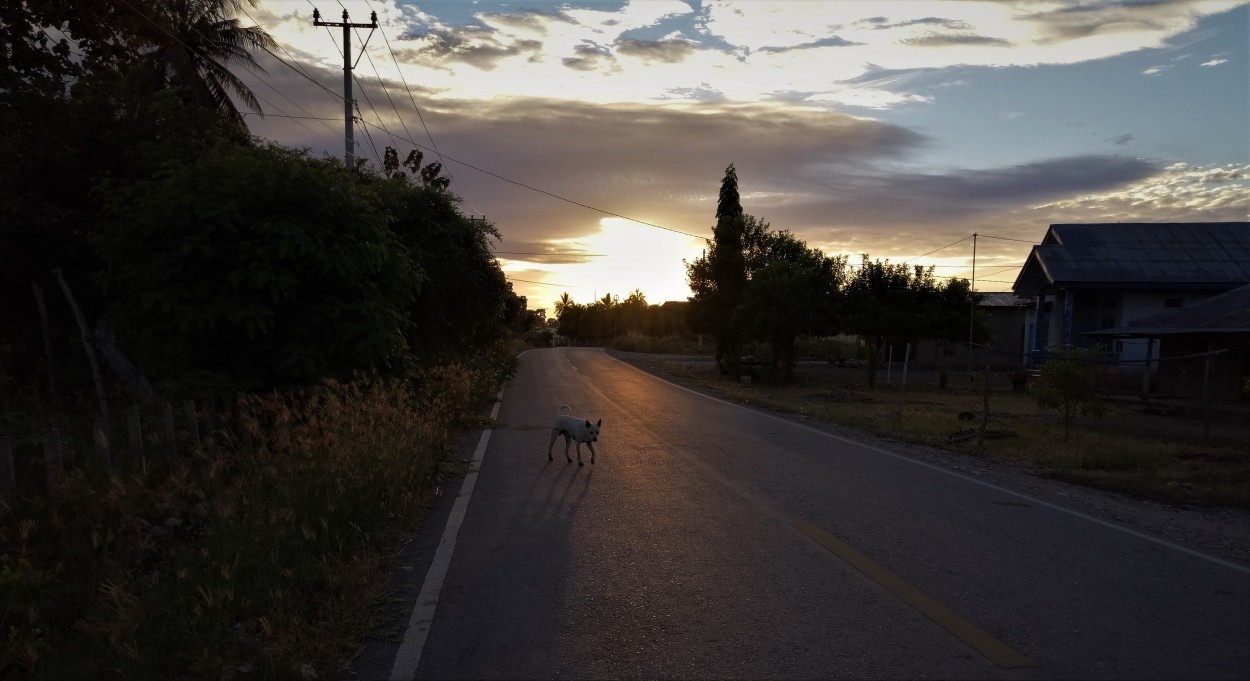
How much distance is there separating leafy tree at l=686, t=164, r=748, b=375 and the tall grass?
32.1 m

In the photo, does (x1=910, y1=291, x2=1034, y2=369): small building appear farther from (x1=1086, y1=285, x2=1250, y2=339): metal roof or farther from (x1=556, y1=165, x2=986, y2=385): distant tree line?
(x1=1086, y1=285, x2=1250, y2=339): metal roof

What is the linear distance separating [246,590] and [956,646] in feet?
14.3

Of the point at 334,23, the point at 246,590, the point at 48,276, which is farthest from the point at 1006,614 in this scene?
the point at 334,23

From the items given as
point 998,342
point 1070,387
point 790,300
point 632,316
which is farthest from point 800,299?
point 632,316

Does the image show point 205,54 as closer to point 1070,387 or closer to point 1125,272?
point 1070,387

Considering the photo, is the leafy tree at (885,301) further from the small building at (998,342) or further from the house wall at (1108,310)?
the small building at (998,342)

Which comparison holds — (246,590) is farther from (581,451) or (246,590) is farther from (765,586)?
(581,451)

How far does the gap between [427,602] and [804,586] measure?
8.54ft

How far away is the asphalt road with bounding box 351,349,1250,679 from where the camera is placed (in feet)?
14.8

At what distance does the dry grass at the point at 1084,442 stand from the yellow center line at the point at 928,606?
17.8ft

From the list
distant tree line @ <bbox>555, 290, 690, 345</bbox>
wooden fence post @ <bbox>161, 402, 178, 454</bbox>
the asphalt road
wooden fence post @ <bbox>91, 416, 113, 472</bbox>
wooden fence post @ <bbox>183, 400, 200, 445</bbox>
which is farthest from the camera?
distant tree line @ <bbox>555, 290, 690, 345</bbox>

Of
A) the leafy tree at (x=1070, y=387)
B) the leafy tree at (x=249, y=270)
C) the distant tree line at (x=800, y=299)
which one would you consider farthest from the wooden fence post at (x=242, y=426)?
the distant tree line at (x=800, y=299)

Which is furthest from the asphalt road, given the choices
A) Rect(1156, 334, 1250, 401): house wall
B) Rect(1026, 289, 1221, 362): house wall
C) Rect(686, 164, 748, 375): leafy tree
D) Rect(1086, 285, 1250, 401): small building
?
Rect(686, 164, 748, 375): leafy tree

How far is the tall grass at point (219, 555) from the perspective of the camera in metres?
4.66
